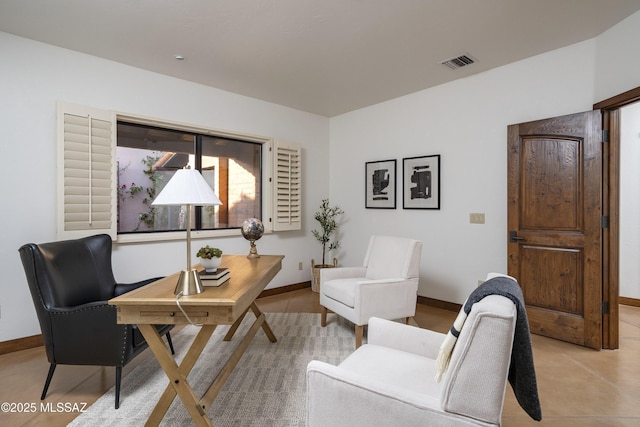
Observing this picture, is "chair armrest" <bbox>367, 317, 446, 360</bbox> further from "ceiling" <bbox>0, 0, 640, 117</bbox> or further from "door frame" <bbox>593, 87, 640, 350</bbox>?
"ceiling" <bbox>0, 0, 640, 117</bbox>

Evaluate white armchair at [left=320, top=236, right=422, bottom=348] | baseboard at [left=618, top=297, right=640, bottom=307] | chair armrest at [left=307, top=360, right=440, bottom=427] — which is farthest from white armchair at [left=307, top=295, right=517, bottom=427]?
baseboard at [left=618, top=297, right=640, bottom=307]

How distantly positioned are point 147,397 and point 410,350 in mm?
1655

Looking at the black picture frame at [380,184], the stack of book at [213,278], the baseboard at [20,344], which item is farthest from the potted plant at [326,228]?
the baseboard at [20,344]

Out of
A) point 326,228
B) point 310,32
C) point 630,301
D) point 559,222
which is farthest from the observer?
point 326,228

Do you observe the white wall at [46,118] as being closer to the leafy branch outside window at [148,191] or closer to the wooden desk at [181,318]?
the leafy branch outside window at [148,191]

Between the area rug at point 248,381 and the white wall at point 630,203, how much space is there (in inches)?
145

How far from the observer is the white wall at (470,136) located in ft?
9.41

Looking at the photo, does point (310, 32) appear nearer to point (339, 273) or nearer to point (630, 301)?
point (339, 273)

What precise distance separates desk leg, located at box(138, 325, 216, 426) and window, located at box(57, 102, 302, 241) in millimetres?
1488

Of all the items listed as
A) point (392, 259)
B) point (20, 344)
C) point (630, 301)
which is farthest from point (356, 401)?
point (630, 301)

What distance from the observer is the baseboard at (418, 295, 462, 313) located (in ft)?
12.2

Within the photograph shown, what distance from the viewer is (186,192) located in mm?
1649

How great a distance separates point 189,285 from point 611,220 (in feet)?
10.8

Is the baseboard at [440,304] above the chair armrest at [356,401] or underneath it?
underneath
